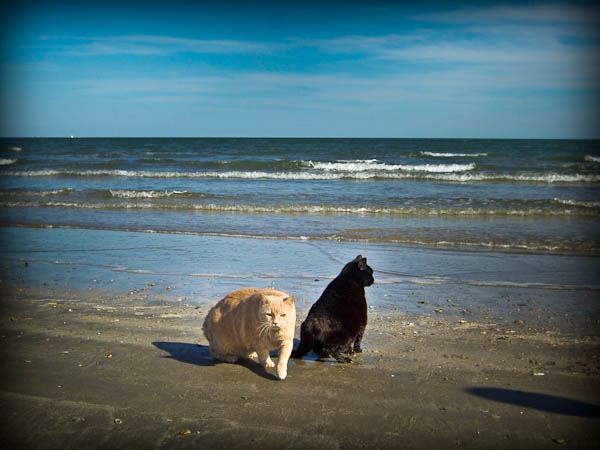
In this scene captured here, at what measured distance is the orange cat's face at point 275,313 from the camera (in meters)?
4.06

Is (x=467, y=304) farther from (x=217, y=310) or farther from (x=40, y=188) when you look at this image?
(x=40, y=188)

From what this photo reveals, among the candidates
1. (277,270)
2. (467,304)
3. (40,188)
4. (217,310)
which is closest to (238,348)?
(217,310)

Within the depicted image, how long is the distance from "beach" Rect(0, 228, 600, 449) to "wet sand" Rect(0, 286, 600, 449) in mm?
15

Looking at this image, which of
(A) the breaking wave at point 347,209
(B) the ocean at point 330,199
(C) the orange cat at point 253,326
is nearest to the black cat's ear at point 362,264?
(C) the orange cat at point 253,326

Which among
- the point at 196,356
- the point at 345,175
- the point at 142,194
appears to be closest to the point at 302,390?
the point at 196,356

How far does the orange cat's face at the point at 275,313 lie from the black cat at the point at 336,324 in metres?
0.63

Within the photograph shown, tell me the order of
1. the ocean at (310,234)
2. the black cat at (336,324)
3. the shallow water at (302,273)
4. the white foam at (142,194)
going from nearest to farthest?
the black cat at (336,324), the shallow water at (302,273), the ocean at (310,234), the white foam at (142,194)

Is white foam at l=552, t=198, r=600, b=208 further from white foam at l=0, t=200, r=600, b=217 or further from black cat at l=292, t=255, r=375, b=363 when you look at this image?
black cat at l=292, t=255, r=375, b=363

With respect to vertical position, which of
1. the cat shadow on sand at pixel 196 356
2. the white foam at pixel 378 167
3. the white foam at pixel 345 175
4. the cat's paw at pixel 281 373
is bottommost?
the cat shadow on sand at pixel 196 356

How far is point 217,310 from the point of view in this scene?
459 cm

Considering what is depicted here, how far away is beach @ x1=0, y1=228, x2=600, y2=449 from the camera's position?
339 cm

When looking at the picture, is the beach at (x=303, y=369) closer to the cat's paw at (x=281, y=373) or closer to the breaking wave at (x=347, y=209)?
the cat's paw at (x=281, y=373)

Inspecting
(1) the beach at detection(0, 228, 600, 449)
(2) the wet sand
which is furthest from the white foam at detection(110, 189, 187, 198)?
(2) the wet sand

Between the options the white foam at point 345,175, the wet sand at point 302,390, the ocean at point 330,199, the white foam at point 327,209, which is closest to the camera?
the wet sand at point 302,390
